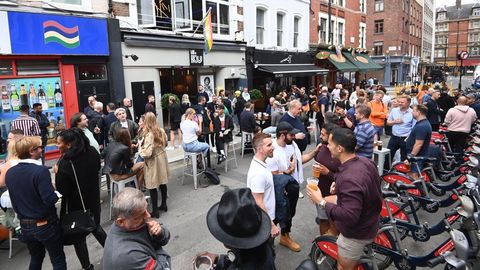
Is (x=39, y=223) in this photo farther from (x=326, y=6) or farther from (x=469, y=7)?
(x=469, y=7)

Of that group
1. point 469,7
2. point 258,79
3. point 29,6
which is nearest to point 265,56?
point 258,79

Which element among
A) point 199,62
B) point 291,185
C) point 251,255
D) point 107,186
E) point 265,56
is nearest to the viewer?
point 251,255

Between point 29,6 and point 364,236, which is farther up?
point 29,6

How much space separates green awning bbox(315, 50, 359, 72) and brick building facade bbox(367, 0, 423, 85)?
67.8 ft

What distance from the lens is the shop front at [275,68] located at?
1641cm

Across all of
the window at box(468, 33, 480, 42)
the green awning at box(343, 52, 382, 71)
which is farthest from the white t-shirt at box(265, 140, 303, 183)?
the window at box(468, 33, 480, 42)

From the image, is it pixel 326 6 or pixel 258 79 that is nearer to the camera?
pixel 258 79

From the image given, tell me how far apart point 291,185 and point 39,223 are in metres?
2.86

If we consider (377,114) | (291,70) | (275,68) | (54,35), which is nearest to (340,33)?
(291,70)

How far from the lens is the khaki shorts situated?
9.41ft

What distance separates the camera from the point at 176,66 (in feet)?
41.5

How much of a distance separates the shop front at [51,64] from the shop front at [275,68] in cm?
799

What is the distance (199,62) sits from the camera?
1338cm

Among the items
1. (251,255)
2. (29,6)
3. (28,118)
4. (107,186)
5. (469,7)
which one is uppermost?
(469,7)
